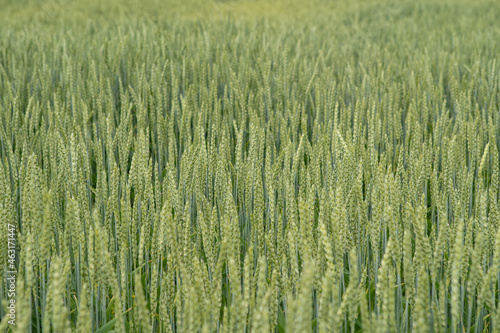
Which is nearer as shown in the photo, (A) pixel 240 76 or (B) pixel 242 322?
(B) pixel 242 322

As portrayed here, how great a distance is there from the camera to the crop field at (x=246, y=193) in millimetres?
791

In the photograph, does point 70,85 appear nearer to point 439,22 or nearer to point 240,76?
point 240,76

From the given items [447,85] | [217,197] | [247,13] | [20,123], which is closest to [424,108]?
[447,85]

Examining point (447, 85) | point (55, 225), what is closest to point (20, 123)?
point (55, 225)

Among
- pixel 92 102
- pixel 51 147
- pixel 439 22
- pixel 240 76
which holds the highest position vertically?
pixel 439 22

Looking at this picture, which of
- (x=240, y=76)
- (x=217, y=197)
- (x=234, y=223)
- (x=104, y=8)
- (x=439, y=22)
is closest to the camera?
(x=234, y=223)

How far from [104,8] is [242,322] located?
21.4 feet

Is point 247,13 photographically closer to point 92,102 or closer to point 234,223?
point 92,102

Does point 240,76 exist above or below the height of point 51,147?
above

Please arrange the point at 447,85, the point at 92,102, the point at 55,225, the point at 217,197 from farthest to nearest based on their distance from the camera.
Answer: the point at 447,85 < the point at 92,102 < the point at 217,197 < the point at 55,225

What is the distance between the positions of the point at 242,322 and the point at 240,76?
6.03 feet

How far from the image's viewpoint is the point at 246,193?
1279mm

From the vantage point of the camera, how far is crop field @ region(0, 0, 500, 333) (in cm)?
79

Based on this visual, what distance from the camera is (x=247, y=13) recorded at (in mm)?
6477
